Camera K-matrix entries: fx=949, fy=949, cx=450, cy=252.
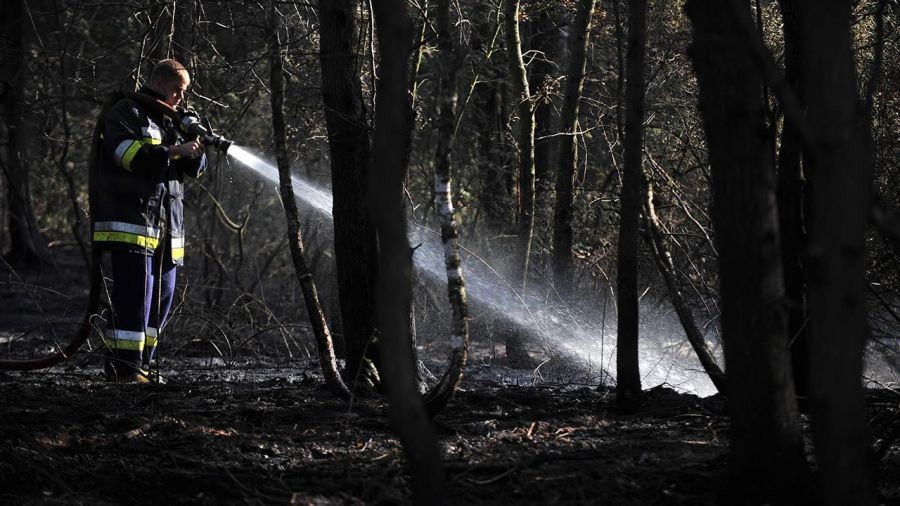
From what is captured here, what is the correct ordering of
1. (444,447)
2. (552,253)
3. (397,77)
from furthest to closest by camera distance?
(552,253) → (444,447) → (397,77)

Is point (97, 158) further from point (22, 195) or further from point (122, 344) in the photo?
point (22, 195)

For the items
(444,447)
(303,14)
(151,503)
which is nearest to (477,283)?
(303,14)

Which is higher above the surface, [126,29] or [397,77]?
[126,29]

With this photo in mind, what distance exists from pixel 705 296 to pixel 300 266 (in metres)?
3.73

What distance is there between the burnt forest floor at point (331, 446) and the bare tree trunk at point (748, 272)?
28 centimetres

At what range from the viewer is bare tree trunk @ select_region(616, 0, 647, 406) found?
4.99m

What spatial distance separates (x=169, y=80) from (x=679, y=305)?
3.53 metres

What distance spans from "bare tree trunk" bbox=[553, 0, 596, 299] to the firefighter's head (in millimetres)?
3270

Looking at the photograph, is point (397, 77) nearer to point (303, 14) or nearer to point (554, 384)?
point (554, 384)

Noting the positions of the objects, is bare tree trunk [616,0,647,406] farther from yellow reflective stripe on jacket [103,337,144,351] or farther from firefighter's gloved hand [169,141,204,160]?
yellow reflective stripe on jacket [103,337,144,351]

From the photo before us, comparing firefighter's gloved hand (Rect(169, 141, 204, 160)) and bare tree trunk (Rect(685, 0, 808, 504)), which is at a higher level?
firefighter's gloved hand (Rect(169, 141, 204, 160))

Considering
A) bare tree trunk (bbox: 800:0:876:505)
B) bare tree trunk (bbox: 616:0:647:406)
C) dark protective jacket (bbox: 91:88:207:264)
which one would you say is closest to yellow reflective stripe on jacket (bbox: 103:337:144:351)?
dark protective jacket (bbox: 91:88:207:264)

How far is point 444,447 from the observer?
440 centimetres

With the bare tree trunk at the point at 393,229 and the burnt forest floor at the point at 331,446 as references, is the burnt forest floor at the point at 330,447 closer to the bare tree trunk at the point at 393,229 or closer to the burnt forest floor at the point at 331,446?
the burnt forest floor at the point at 331,446
